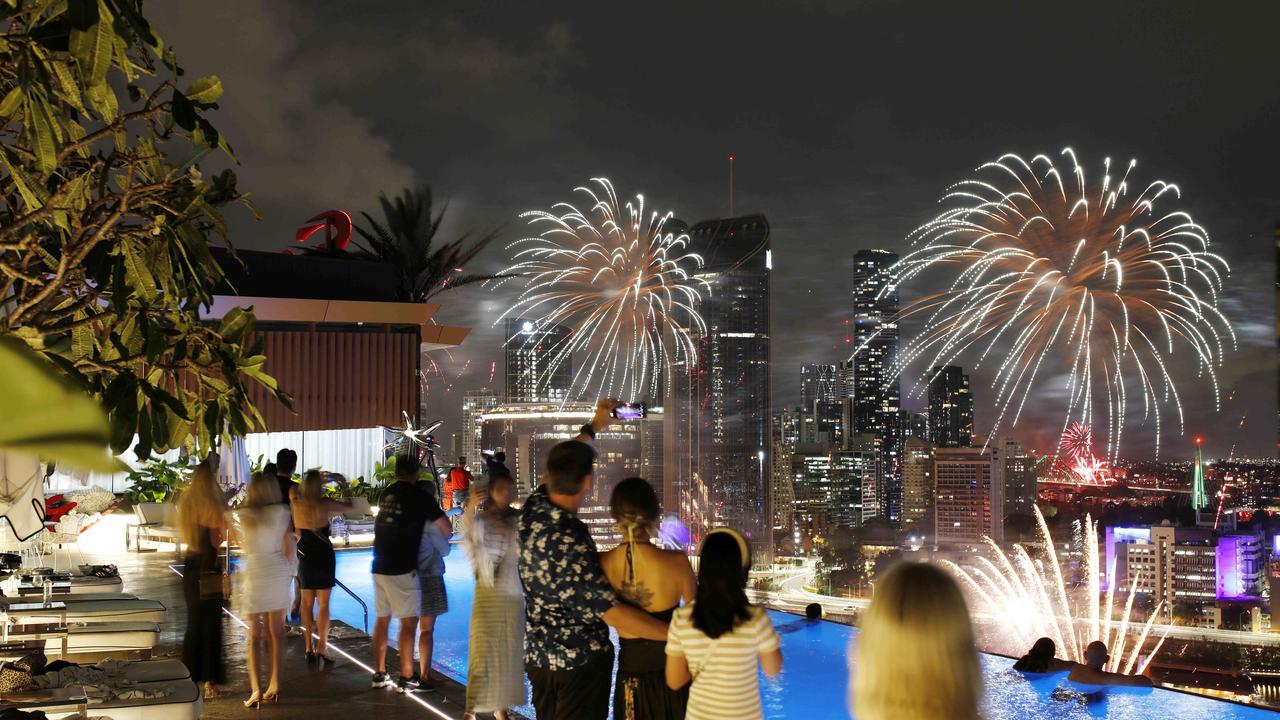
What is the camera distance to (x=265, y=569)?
666 cm

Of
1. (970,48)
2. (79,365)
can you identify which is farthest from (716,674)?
(970,48)

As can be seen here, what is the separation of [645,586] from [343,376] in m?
19.1

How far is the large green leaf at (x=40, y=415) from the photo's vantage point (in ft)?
1.65

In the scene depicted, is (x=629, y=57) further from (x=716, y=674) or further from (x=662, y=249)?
(x=716, y=674)

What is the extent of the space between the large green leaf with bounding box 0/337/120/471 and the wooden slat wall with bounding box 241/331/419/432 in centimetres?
2087

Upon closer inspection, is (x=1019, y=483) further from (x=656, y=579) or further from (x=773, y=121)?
(x=656, y=579)

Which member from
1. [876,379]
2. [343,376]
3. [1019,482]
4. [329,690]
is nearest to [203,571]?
[329,690]

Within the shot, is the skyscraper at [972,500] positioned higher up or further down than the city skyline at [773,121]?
further down

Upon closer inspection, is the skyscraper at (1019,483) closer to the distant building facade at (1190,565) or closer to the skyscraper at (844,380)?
the distant building facade at (1190,565)

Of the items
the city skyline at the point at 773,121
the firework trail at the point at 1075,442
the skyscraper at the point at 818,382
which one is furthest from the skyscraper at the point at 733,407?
the firework trail at the point at 1075,442

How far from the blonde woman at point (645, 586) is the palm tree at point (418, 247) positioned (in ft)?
68.1

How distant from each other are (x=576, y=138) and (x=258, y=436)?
49367 millimetres

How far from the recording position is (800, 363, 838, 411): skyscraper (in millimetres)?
113250

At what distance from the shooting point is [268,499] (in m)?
6.59
